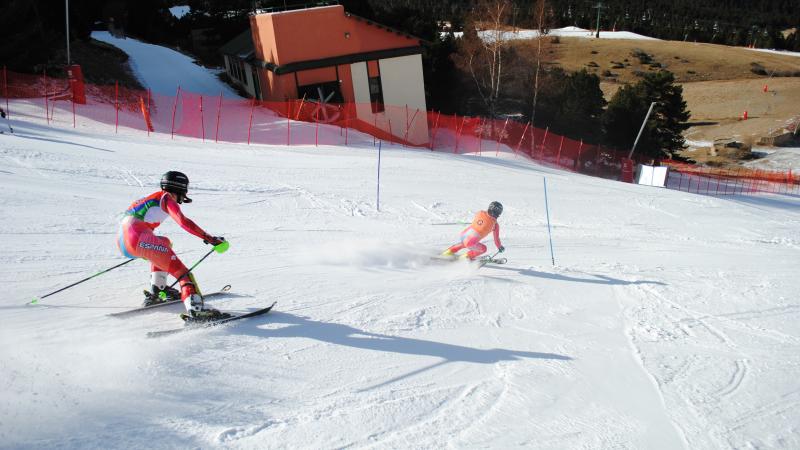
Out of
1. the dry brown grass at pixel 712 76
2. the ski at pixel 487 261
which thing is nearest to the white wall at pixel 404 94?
the ski at pixel 487 261

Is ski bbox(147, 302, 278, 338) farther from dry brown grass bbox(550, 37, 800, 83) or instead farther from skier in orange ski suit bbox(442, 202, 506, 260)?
dry brown grass bbox(550, 37, 800, 83)

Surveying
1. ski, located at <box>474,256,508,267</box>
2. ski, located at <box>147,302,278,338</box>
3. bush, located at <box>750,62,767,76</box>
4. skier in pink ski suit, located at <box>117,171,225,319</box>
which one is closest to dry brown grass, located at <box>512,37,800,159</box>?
bush, located at <box>750,62,767,76</box>

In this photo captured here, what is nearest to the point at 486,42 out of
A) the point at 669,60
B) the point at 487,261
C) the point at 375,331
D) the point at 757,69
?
the point at 487,261

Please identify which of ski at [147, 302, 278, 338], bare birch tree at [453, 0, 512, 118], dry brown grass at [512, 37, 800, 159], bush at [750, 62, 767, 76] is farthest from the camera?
bush at [750, 62, 767, 76]

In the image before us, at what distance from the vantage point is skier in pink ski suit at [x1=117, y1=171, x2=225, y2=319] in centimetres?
623

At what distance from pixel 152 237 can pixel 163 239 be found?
11 centimetres

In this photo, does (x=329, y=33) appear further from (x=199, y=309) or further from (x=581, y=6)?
(x=581, y=6)

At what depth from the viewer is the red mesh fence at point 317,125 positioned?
20.9m

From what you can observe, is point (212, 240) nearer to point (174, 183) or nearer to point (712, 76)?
point (174, 183)

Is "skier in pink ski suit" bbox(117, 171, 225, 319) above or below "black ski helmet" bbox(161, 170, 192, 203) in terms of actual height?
below

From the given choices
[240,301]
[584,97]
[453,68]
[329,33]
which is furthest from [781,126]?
[240,301]

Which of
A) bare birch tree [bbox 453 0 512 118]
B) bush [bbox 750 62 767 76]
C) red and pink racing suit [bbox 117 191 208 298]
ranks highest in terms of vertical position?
bush [bbox 750 62 767 76]

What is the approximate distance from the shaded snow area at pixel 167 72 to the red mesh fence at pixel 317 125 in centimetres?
181

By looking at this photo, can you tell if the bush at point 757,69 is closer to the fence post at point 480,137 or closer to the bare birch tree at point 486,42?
Result: the bare birch tree at point 486,42
